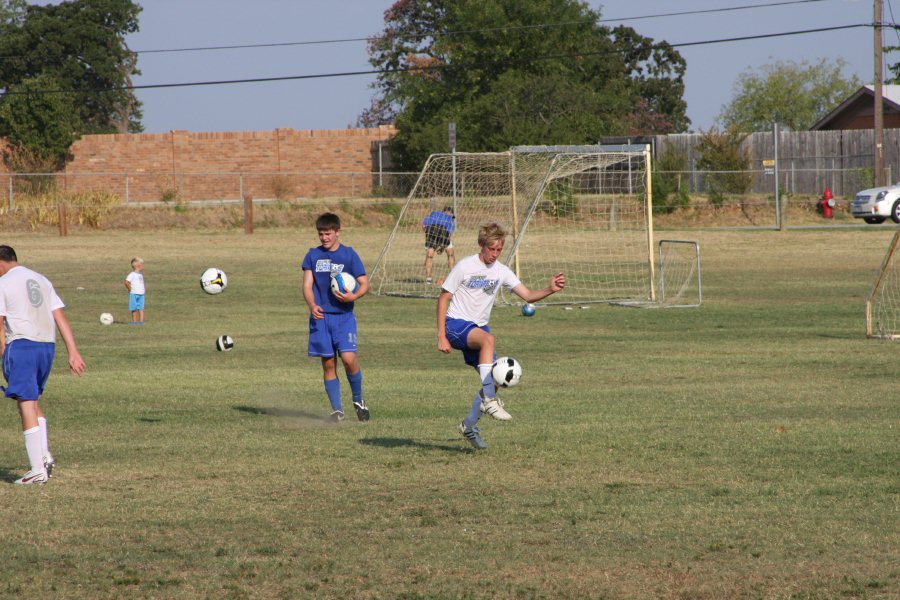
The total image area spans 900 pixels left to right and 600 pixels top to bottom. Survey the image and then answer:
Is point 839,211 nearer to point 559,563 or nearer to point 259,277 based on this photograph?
→ point 259,277

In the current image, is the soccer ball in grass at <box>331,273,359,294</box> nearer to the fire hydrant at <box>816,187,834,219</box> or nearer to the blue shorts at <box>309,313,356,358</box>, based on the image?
the blue shorts at <box>309,313,356,358</box>

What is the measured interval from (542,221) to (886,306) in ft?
60.3

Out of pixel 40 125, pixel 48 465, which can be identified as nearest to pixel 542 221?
pixel 48 465

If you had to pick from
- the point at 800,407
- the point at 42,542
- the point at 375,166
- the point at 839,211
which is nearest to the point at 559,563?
the point at 42,542

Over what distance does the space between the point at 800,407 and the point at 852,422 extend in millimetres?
1068

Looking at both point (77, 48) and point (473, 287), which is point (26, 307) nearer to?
point (473, 287)

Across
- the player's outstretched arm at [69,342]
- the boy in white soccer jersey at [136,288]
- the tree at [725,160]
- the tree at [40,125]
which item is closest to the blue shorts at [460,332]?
the player's outstretched arm at [69,342]

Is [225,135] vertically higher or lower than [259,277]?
higher

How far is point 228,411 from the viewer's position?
491 inches

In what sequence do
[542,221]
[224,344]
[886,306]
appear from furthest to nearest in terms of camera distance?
[542,221], [886,306], [224,344]

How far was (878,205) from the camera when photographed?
147 feet

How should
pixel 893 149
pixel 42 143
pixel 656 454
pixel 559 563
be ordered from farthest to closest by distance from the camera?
1. pixel 42 143
2. pixel 893 149
3. pixel 656 454
4. pixel 559 563

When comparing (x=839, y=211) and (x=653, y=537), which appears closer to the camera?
(x=653, y=537)

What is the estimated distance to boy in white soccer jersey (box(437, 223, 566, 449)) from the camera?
31.9 feet
